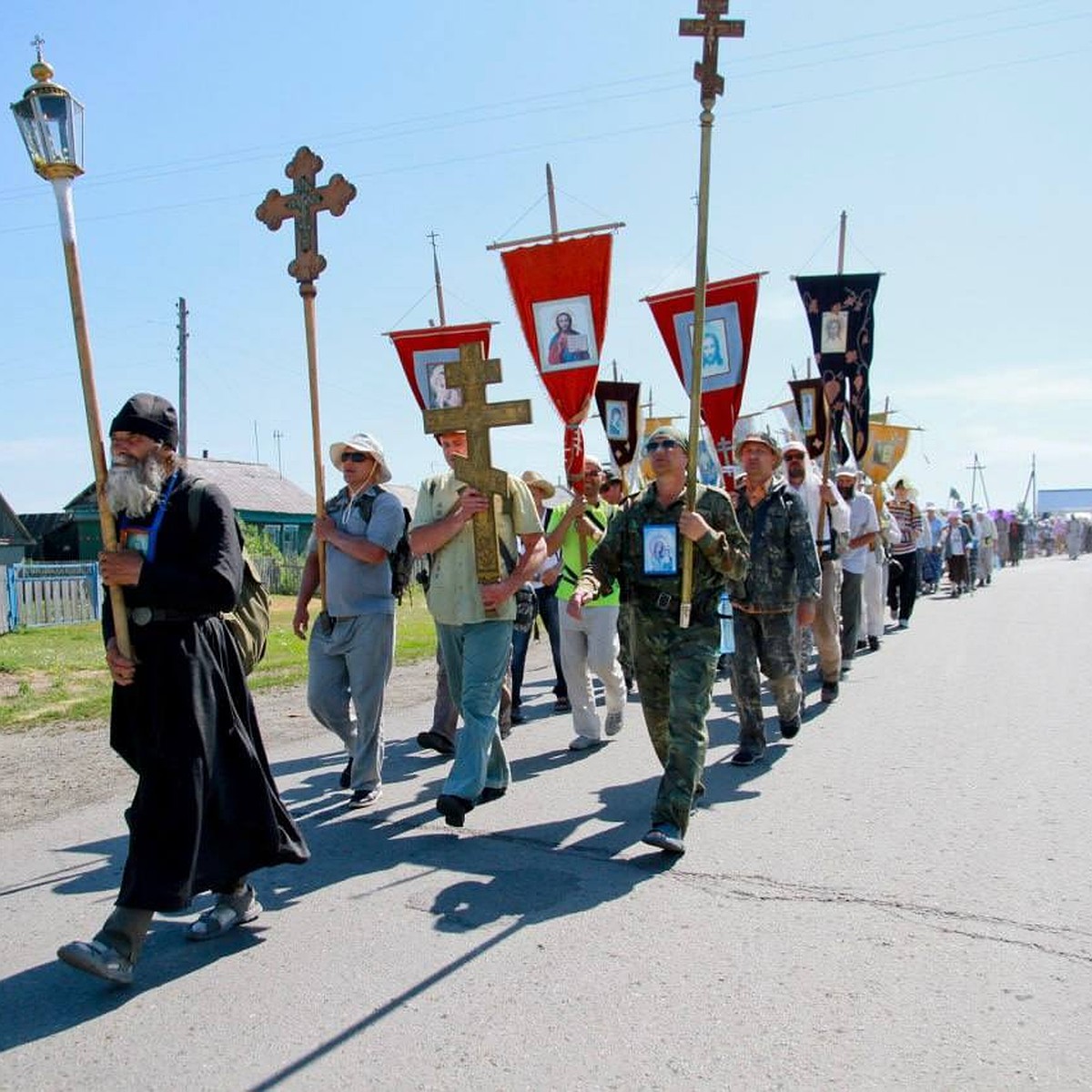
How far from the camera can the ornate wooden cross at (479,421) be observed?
5.66m

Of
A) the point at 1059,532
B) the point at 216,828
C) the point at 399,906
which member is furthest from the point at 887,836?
the point at 1059,532

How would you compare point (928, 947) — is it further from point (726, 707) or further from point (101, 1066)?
point (726, 707)

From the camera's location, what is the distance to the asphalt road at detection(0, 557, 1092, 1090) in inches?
127

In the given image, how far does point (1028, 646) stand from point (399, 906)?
10489 mm

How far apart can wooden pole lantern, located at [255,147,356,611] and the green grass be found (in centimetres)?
431

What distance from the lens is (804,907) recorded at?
4418mm

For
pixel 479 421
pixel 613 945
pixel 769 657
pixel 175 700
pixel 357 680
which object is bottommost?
pixel 613 945

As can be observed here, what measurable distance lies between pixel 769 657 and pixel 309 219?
3948 millimetres

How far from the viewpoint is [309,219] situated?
21.0 ft

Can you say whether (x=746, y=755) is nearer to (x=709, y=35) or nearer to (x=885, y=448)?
(x=709, y=35)

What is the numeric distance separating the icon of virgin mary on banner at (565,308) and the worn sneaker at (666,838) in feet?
14.6

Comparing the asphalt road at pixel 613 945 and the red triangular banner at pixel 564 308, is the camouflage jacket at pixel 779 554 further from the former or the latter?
the red triangular banner at pixel 564 308

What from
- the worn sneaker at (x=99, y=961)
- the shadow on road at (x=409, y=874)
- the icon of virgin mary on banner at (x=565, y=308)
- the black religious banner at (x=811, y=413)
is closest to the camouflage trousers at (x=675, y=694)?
the shadow on road at (x=409, y=874)

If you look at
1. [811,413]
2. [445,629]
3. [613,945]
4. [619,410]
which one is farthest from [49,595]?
Answer: [613,945]
